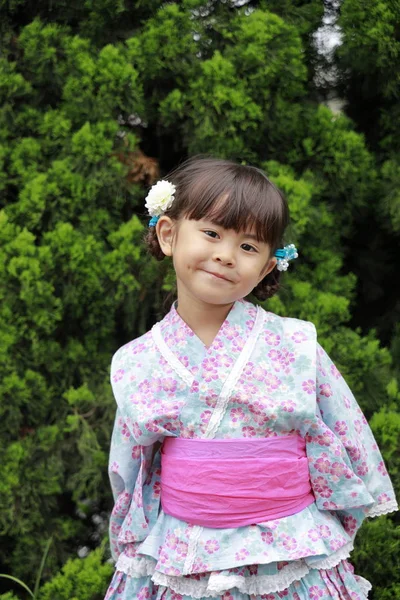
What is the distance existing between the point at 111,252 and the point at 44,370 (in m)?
0.57

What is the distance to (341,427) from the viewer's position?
82.5 inches

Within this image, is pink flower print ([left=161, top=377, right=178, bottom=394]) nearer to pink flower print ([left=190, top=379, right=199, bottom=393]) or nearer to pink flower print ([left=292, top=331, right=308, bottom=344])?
pink flower print ([left=190, top=379, right=199, bottom=393])

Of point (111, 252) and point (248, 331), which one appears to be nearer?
point (248, 331)

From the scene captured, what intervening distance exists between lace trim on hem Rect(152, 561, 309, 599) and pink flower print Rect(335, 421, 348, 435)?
0.37 metres

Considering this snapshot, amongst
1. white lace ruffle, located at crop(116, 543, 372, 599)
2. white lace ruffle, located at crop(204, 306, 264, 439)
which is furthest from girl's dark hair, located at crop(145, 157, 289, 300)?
white lace ruffle, located at crop(116, 543, 372, 599)

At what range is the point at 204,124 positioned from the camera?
293 cm

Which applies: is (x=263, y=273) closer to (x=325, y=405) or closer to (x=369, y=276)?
(x=325, y=405)

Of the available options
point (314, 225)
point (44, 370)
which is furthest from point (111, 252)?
point (314, 225)

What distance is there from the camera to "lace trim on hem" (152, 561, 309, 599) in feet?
6.33

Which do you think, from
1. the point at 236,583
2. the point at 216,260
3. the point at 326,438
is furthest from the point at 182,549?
the point at 216,260

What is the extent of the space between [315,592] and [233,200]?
42.0 inches

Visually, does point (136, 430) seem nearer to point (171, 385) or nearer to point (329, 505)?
point (171, 385)

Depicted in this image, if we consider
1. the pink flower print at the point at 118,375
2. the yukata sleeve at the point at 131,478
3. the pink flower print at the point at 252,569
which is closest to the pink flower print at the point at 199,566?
the pink flower print at the point at 252,569

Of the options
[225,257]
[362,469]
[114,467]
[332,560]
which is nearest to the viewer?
[225,257]
